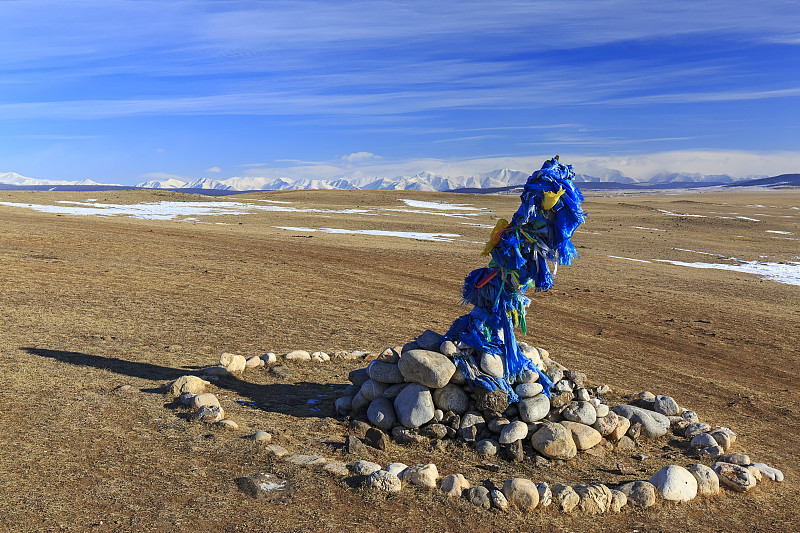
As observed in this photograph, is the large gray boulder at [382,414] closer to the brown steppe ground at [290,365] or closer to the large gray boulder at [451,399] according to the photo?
the brown steppe ground at [290,365]

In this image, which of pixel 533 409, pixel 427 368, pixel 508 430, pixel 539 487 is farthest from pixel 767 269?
pixel 539 487

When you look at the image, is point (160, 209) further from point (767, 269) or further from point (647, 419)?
point (647, 419)

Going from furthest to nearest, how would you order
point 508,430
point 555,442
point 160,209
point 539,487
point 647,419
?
point 160,209 < point 647,419 < point 508,430 < point 555,442 < point 539,487

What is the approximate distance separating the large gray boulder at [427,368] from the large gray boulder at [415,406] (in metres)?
0.12

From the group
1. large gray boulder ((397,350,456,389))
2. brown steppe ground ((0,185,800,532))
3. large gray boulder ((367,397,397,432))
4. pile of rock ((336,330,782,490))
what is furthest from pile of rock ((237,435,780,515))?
large gray boulder ((397,350,456,389))

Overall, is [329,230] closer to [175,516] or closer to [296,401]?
[296,401]

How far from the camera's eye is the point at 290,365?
1095cm

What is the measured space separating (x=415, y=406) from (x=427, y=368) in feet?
1.83

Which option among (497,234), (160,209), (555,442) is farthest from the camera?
(160,209)

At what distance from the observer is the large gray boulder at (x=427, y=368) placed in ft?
26.6

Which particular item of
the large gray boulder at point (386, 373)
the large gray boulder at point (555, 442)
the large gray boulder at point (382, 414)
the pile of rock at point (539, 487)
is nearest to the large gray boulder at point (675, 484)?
the pile of rock at point (539, 487)

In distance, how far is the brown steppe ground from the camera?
6145 mm

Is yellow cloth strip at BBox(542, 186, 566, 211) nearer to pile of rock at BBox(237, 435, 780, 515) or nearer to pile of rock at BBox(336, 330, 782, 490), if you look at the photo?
pile of rock at BBox(336, 330, 782, 490)

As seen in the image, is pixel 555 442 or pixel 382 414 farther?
pixel 382 414
